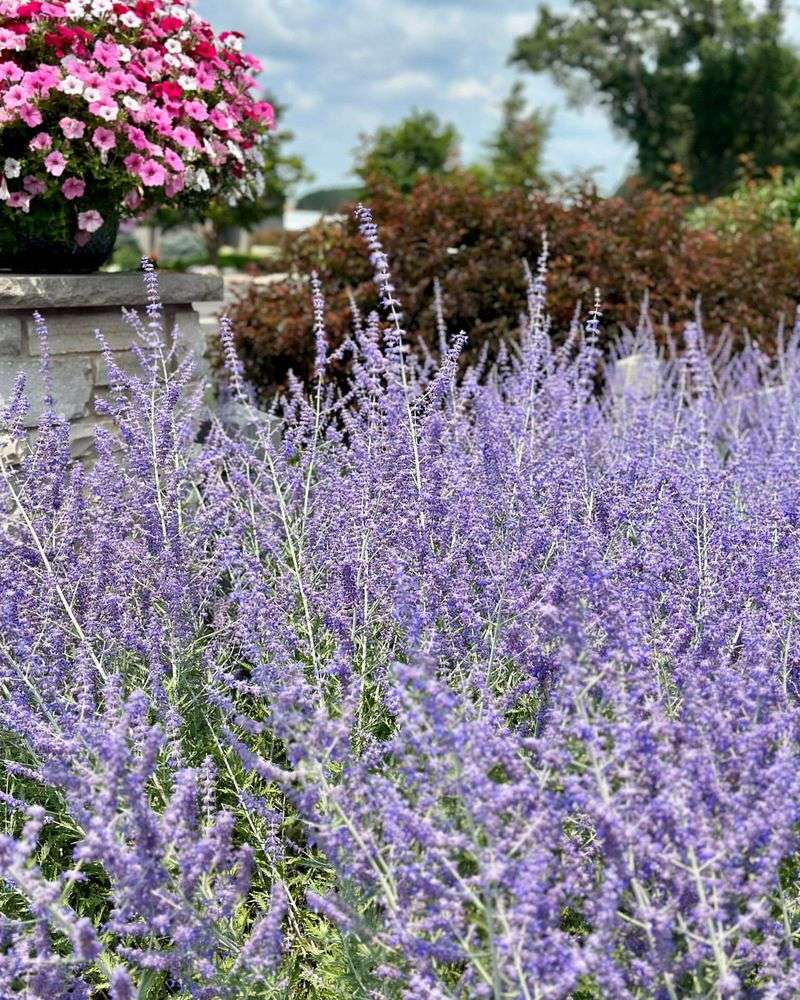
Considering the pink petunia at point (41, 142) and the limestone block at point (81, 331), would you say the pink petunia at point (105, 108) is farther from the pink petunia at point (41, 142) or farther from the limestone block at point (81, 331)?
the limestone block at point (81, 331)

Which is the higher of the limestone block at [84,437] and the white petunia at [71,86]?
the white petunia at [71,86]

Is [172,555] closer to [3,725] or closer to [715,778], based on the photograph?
[3,725]

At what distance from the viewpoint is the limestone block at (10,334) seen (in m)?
3.96

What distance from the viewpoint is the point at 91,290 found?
4125mm

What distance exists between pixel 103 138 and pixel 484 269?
9.44ft

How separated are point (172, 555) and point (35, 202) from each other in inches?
73.3

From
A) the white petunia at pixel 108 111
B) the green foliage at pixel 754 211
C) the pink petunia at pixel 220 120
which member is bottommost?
the white petunia at pixel 108 111

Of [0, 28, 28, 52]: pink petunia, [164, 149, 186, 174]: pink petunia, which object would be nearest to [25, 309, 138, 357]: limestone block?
[164, 149, 186, 174]: pink petunia

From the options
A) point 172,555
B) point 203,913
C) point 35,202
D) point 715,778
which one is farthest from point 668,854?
point 35,202

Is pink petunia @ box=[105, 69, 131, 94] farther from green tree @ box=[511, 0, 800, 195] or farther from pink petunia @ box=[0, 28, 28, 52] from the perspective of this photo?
green tree @ box=[511, 0, 800, 195]

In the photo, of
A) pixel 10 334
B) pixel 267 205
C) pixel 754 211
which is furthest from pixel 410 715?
pixel 267 205

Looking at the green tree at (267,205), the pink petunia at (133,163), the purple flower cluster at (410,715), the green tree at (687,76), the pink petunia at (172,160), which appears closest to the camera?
the purple flower cluster at (410,715)

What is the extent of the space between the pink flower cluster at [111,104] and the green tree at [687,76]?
3138cm

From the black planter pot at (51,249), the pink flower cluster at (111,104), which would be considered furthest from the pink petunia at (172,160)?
the black planter pot at (51,249)
